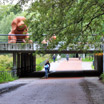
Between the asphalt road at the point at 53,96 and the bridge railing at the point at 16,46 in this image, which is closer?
the asphalt road at the point at 53,96

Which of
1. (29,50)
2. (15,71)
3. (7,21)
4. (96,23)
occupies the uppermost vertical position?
(7,21)

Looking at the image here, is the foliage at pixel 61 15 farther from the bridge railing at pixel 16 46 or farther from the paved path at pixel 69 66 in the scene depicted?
the paved path at pixel 69 66

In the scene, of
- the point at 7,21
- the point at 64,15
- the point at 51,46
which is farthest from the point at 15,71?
the point at 7,21

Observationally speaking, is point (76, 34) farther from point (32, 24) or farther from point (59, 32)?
point (32, 24)

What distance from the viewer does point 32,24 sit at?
47.7 ft

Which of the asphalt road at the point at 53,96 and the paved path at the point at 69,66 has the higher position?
the asphalt road at the point at 53,96

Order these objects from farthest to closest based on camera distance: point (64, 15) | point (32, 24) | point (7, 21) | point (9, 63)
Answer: point (7, 21) < point (9, 63) < point (32, 24) < point (64, 15)

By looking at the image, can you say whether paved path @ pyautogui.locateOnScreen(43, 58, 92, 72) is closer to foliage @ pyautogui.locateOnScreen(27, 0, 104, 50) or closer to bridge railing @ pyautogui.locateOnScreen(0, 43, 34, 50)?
bridge railing @ pyautogui.locateOnScreen(0, 43, 34, 50)

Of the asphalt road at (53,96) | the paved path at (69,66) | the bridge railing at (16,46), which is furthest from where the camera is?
the paved path at (69,66)

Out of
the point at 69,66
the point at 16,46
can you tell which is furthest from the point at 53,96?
the point at 69,66

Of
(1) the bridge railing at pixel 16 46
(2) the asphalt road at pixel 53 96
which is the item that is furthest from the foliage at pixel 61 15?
(1) the bridge railing at pixel 16 46

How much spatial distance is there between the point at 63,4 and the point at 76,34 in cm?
309

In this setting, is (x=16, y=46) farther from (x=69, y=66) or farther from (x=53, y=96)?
(x=69, y=66)

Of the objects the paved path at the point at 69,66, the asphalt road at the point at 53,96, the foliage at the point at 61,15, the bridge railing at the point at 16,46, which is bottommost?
the paved path at the point at 69,66
